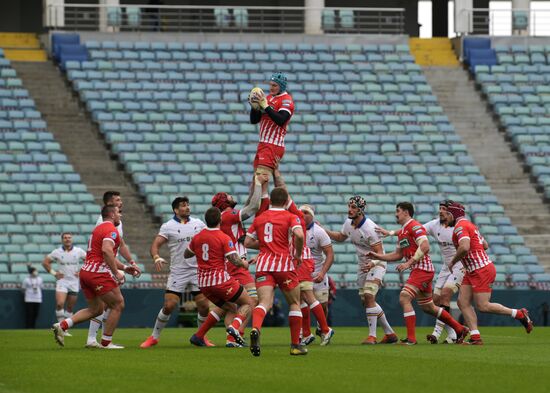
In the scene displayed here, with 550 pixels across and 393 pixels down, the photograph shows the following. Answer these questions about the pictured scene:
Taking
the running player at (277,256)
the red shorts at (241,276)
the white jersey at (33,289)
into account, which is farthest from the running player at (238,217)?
the white jersey at (33,289)

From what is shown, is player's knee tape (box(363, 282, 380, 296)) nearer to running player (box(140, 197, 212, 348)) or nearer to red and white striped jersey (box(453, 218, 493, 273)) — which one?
red and white striped jersey (box(453, 218, 493, 273))

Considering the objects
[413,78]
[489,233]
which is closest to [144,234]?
[489,233]

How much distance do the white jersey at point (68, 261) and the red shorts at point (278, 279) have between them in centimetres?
1208

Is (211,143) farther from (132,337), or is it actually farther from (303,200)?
(132,337)

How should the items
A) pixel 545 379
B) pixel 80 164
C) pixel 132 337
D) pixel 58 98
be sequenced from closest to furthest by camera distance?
pixel 545 379 → pixel 132 337 → pixel 80 164 → pixel 58 98

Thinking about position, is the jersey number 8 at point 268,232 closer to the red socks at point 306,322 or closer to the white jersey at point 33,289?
the red socks at point 306,322

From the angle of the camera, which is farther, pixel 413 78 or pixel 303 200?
pixel 413 78

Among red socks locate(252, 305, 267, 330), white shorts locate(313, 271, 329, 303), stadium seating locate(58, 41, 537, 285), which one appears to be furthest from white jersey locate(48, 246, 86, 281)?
red socks locate(252, 305, 267, 330)

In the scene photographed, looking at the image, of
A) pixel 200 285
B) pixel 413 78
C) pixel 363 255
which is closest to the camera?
pixel 200 285

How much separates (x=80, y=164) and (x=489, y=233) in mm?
10828

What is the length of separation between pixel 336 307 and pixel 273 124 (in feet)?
42.6

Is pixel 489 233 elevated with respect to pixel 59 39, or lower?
lower

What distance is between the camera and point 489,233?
3534cm

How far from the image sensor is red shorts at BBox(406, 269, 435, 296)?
20172mm
